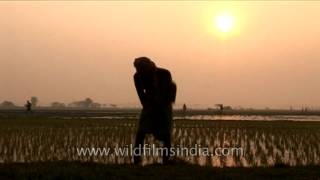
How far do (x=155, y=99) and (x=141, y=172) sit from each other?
172 cm

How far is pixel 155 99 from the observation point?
7.58 m

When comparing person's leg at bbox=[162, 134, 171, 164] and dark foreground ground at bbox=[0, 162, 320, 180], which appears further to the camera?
person's leg at bbox=[162, 134, 171, 164]

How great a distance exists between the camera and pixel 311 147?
44.9 feet

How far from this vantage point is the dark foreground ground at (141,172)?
5738 mm

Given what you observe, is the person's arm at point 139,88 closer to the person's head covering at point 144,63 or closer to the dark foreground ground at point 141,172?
the person's head covering at point 144,63

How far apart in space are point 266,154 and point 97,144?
14.1ft

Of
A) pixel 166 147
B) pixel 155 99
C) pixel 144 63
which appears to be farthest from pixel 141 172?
pixel 144 63

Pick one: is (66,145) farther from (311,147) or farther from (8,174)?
(8,174)

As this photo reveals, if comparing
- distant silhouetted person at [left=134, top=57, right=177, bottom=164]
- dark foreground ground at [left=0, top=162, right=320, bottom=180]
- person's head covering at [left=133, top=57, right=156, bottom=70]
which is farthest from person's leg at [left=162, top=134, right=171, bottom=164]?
person's head covering at [left=133, top=57, right=156, bottom=70]

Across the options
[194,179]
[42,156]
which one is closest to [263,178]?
[194,179]

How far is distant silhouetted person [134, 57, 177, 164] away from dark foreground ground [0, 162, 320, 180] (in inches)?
38.7

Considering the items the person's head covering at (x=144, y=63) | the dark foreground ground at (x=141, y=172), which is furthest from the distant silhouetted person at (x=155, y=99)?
the dark foreground ground at (x=141, y=172)

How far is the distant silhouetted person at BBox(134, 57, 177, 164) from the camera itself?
7.51 metres

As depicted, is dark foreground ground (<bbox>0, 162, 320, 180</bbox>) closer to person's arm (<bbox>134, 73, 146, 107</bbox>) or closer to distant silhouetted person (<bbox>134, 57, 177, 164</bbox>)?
distant silhouetted person (<bbox>134, 57, 177, 164</bbox>)
